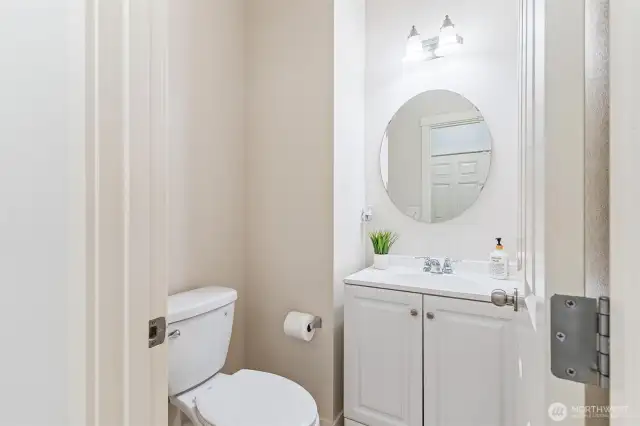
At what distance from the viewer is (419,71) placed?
1991 mm

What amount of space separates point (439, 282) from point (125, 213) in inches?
58.7

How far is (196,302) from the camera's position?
1.46m

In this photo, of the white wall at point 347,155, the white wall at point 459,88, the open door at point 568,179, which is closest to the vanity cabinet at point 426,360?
the white wall at point 347,155

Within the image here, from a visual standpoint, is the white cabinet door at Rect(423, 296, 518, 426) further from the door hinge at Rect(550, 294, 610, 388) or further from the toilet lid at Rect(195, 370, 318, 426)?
the door hinge at Rect(550, 294, 610, 388)

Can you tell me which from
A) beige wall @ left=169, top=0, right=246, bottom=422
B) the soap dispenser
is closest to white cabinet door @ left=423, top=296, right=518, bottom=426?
the soap dispenser

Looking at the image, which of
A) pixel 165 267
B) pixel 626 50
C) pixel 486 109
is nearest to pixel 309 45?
pixel 486 109

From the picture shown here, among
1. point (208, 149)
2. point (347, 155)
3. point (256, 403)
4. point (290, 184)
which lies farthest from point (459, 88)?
point (256, 403)

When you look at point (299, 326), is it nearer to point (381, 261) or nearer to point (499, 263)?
point (381, 261)

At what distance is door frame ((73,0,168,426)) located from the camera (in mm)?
584

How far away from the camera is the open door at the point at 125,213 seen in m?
0.58

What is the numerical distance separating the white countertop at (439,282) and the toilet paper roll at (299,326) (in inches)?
11.2

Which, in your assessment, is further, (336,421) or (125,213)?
(336,421)

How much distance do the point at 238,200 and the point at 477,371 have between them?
1432mm

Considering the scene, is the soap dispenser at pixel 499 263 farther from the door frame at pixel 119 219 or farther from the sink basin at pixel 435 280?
the door frame at pixel 119 219
